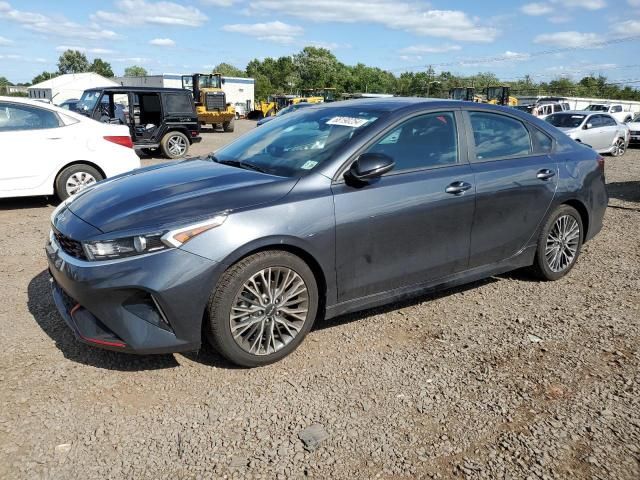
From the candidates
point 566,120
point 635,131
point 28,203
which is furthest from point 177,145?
point 635,131

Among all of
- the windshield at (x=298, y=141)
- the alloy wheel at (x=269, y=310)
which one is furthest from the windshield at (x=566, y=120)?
the alloy wheel at (x=269, y=310)

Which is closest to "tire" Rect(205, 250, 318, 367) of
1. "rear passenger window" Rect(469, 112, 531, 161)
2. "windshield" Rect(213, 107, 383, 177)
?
"windshield" Rect(213, 107, 383, 177)

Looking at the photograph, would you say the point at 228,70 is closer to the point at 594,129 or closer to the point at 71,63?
the point at 71,63

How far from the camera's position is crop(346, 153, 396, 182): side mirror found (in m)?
3.39

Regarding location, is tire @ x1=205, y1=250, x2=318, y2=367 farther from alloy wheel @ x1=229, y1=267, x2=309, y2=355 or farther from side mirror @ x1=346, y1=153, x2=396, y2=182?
side mirror @ x1=346, y1=153, x2=396, y2=182

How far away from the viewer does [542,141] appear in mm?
4680

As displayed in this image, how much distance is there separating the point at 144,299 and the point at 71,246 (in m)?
0.62

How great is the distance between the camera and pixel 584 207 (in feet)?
16.3

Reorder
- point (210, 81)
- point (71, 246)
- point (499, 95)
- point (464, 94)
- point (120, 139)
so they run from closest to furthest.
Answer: point (71, 246)
point (120, 139)
point (210, 81)
point (499, 95)
point (464, 94)

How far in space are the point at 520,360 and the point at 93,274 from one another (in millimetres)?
2749

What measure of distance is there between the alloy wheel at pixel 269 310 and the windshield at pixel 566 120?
1541 cm

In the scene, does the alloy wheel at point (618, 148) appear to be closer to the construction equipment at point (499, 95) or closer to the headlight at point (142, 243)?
the construction equipment at point (499, 95)

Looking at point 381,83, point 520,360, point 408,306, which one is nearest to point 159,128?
point 408,306

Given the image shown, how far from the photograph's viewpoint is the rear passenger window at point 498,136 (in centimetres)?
421
